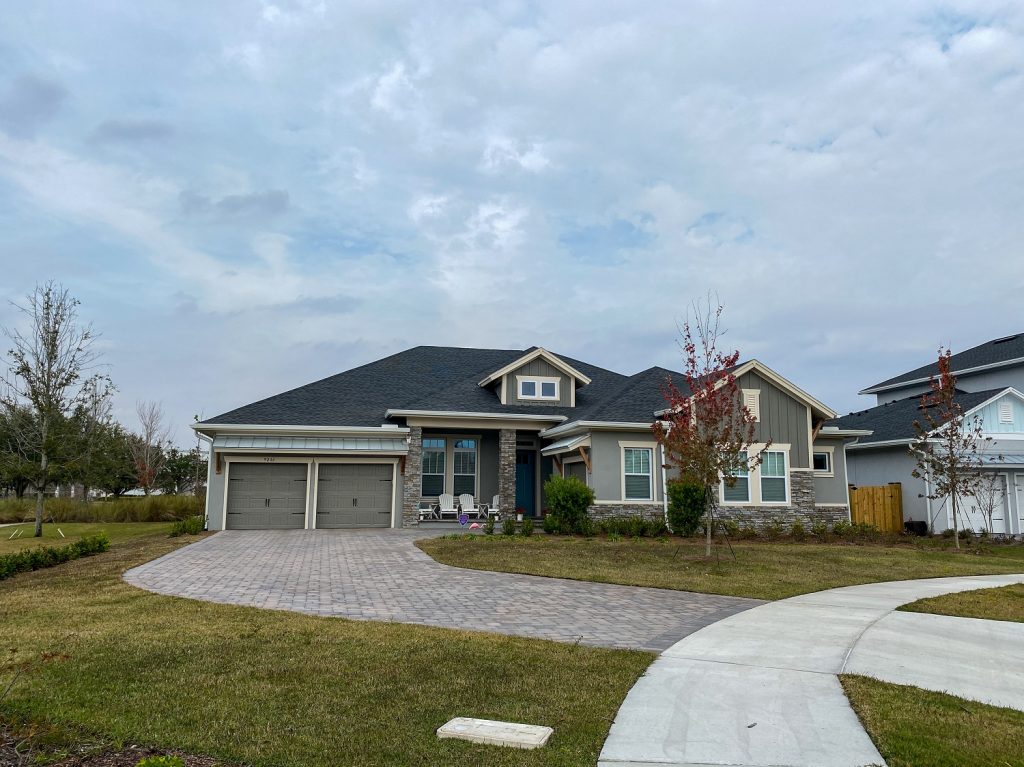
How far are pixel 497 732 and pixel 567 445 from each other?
17.7 m

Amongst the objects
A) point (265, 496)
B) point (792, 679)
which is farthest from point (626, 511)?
point (792, 679)

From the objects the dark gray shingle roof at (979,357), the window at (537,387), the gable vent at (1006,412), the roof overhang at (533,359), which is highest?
the dark gray shingle roof at (979,357)

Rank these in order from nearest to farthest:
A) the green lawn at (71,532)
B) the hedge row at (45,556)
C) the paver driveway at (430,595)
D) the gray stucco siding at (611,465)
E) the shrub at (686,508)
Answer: the paver driveway at (430,595), the hedge row at (45,556), the green lawn at (71,532), the shrub at (686,508), the gray stucco siding at (611,465)

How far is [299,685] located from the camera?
221 inches

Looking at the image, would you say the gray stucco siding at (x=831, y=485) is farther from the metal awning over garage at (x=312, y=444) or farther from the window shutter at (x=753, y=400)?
the metal awning over garage at (x=312, y=444)

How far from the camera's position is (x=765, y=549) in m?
17.2

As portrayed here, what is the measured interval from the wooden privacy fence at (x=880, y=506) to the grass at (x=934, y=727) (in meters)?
20.3

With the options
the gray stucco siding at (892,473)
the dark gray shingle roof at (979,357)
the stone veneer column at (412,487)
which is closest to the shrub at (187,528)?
the stone veneer column at (412,487)

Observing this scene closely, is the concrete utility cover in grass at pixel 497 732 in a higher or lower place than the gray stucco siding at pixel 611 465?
lower

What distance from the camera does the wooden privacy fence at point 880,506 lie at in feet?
79.0

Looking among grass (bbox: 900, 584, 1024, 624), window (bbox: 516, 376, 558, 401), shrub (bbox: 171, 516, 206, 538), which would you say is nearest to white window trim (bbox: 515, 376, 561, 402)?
window (bbox: 516, 376, 558, 401)

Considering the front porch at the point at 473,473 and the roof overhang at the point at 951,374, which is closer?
the front porch at the point at 473,473

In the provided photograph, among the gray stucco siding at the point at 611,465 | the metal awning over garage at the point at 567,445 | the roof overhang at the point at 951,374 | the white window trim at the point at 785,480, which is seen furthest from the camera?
the roof overhang at the point at 951,374

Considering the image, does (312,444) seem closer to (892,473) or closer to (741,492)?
(741,492)
